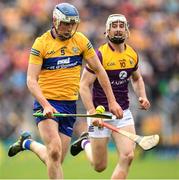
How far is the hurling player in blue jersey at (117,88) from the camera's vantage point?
41.5ft

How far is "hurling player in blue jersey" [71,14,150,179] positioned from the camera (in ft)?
41.5

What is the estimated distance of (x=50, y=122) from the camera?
40.3 ft

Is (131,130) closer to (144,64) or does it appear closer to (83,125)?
(83,125)

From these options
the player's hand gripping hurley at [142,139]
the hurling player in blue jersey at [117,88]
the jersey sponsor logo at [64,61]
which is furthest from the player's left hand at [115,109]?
the jersey sponsor logo at [64,61]

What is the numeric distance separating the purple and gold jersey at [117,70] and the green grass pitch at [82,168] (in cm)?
569

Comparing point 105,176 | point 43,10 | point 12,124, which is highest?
point 43,10

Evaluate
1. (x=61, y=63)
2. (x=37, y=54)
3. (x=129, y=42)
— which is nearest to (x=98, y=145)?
(x=61, y=63)

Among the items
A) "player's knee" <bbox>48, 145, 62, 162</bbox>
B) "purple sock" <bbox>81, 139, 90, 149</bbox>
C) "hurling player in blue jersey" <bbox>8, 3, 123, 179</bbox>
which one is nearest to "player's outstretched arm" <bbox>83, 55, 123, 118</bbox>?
"hurling player in blue jersey" <bbox>8, 3, 123, 179</bbox>

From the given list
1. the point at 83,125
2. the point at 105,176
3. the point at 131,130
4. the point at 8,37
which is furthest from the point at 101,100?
the point at 8,37

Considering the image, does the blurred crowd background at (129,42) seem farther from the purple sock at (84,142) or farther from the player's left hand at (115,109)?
the player's left hand at (115,109)

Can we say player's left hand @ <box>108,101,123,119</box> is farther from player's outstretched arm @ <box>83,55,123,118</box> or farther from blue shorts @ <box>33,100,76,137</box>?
blue shorts @ <box>33,100,76,137</box>

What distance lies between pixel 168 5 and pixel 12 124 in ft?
19.8

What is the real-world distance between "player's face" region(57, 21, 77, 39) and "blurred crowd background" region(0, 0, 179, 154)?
824 cm

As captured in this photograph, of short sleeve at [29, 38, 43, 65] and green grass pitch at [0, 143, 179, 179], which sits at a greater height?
short sleeve at [29, 38, 43, 65]
